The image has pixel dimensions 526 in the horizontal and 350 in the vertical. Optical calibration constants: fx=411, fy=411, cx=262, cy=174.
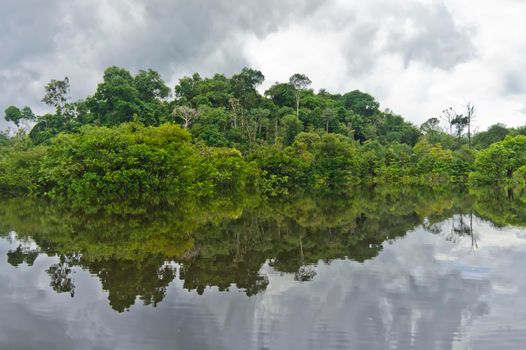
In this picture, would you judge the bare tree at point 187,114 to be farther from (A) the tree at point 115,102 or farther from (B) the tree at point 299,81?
(B) the tree at point 299,81

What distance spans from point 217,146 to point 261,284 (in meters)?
27.6

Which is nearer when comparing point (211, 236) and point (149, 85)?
point (211, 236)

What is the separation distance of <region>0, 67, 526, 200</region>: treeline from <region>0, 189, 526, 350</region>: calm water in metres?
7.89

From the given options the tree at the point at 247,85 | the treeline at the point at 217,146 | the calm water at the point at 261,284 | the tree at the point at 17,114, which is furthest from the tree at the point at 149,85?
the calm water at the point at 261,284

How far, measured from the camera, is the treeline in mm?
22719

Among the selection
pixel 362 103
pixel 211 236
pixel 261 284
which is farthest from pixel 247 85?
pixel 261 284

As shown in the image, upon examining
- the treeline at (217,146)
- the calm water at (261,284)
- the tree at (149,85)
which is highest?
the tree at (149,85)

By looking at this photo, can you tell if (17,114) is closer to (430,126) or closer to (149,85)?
(149,85)

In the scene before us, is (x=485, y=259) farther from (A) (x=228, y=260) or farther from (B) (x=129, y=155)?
(B) (x=129, y=155)

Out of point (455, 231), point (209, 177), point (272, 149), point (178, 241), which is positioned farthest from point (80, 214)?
point (272, 149)

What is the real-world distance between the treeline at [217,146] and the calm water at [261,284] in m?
7.89

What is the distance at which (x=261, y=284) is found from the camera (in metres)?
7.86

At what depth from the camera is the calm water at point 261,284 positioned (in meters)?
5.70

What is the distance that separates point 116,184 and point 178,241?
1222cm
